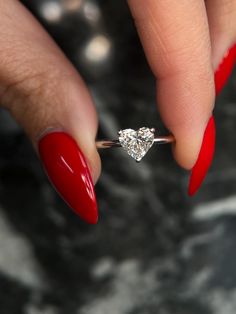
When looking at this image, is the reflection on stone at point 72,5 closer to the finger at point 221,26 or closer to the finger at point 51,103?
the finger at point 51,103

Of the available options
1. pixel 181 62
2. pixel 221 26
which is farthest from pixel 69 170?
pixel 221 26

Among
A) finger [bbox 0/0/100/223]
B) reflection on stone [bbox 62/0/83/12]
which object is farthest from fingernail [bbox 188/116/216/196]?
reflection on stone [bbox 62/0/83/12]

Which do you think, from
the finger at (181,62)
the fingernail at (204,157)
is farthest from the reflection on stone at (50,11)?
the fingernail at (204,157)

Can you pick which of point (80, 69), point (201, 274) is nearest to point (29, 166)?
point (80, 69)

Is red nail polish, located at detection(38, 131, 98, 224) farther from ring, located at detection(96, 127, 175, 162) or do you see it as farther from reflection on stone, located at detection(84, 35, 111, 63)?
reflection on stone, located at detection(84, 35, 111, 63)

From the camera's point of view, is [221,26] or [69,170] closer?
[69,170]

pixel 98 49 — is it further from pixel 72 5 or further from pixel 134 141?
pixel 134 141

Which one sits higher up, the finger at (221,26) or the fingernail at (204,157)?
the finger at (221,26)
